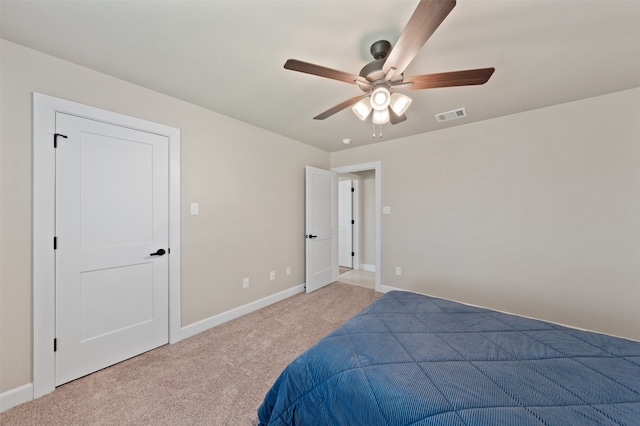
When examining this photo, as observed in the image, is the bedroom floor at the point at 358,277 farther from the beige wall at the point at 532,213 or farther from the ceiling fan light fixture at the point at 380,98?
the ceiling fan light fixture at the point at 380,98

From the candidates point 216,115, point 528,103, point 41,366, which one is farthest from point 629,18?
point 41,366

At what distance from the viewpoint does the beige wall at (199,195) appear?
159 centimetres

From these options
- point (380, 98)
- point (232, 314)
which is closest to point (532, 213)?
point (380, 98)

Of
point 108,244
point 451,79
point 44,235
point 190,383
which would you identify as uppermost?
point 451,79

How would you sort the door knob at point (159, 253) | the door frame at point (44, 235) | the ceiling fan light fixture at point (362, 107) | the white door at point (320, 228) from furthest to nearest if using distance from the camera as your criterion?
1. the white door at point (320, 228)
2. the door knob at point (159, 253)
3. the ceiling fan light fixture at point (362, 107)
4. the door frame at point (44, 235)

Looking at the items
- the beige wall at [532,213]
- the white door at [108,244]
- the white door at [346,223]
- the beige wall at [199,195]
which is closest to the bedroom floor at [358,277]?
the white door at [346,223]

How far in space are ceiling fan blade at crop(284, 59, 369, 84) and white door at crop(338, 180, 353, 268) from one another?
13.1 feet

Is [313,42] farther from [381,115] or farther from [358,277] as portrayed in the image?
[358,277]

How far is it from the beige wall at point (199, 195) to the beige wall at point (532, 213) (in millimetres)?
1801

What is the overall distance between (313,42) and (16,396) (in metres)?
3.13

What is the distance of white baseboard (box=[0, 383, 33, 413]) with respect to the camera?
1.53 metres

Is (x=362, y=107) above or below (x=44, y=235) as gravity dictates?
above

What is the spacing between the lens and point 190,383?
5.87ft

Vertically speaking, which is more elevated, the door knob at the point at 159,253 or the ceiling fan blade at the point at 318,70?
the ceiling fan blade at the point at 318,70
